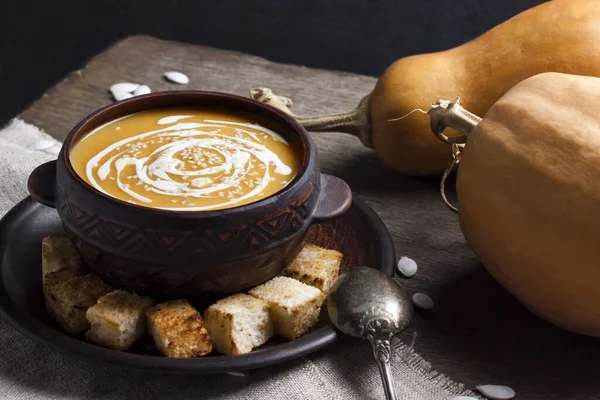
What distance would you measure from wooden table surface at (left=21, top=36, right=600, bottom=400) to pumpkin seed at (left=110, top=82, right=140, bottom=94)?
2 centimetres

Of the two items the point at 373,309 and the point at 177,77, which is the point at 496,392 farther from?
the point at 177,77

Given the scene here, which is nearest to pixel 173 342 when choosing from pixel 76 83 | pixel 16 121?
pixel 16 121

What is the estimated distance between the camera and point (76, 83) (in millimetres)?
1890

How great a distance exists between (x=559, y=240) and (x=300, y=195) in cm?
34

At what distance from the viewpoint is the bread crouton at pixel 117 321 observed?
1.06 m

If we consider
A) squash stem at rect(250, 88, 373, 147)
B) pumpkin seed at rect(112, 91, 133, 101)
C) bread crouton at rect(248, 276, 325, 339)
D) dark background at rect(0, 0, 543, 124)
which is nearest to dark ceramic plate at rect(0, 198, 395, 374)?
bread crouton at rect(248, 276, 325, 339)

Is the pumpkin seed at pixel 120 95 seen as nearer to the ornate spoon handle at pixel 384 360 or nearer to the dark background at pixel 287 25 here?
the dark background at pixel 287 25

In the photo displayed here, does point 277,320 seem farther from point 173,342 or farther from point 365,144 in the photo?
point 365,144

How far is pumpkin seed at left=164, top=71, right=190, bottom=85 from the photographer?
1.93 meters

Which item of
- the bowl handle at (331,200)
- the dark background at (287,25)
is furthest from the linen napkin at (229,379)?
the dark background at (287,25)

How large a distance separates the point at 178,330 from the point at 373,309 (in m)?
0.25

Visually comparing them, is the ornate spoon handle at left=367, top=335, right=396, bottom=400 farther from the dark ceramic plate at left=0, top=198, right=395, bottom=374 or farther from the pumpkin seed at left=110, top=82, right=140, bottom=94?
the pumpkin seed at left=110, top=82, right=140, bottom=94

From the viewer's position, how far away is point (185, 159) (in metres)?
1.18

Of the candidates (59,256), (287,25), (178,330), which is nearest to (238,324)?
(178,330)
